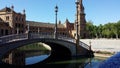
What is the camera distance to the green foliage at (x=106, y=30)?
114m

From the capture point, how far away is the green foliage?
374 ft

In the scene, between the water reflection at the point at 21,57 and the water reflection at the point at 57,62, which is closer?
the water reflection at the point at 57,62

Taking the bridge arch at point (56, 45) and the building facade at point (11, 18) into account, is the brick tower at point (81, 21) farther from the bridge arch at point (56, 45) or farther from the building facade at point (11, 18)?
the bridge arch at point (56, 45)

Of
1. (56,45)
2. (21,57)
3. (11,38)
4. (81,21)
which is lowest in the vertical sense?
(21,57)

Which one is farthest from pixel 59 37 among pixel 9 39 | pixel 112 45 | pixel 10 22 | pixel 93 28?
pixel 93 28

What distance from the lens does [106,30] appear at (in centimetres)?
12256

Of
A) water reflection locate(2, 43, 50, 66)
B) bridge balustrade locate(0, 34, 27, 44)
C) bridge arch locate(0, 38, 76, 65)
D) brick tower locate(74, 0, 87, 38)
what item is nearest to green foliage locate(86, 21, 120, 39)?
brick tower locate(74, 0, 87, 38)

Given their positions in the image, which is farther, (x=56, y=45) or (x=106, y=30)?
(x=106, y=30)

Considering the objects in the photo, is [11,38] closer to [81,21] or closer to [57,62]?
[57,62]

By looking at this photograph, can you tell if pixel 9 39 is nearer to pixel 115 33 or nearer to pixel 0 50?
pixel 0 50

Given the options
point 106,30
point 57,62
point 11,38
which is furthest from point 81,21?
point 11,38

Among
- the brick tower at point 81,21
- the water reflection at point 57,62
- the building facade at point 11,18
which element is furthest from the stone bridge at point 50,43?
the brick tower at point 81,21

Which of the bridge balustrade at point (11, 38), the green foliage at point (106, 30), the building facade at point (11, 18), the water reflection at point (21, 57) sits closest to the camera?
the bridge balustrade at point (11, 38)

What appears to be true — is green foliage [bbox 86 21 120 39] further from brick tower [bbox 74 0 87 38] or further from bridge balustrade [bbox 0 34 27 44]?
bridge balustrade [bbox 0 34 27 44]
